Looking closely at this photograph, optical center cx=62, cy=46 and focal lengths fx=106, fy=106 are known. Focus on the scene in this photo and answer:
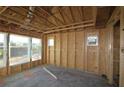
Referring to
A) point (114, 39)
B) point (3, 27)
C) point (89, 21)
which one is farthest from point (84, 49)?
point (3, 27)

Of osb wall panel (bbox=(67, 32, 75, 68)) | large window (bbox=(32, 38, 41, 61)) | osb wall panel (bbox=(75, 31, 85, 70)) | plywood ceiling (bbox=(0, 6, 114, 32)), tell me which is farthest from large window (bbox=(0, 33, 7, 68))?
osb wall panel (bbox=(75, 31, 85, 70))

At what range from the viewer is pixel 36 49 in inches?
283

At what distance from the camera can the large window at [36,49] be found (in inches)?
267

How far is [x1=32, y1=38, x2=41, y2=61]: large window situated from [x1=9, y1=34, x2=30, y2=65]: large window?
0.49 m

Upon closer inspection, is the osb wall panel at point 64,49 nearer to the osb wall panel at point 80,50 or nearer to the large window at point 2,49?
the osb wall panel at point 80,50

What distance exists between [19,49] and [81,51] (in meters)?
3.33

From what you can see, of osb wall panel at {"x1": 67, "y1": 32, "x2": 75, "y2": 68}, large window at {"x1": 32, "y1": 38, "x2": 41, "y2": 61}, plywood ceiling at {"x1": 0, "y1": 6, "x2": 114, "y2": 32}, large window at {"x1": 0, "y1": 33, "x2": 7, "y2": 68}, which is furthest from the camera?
large window at {"x1": 32, "y1": 38, "x2": 41, "y2": 61}

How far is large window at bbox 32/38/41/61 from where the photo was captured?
22.3ft

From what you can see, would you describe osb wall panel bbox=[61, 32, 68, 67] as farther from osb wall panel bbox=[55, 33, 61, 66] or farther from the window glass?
the window glass
